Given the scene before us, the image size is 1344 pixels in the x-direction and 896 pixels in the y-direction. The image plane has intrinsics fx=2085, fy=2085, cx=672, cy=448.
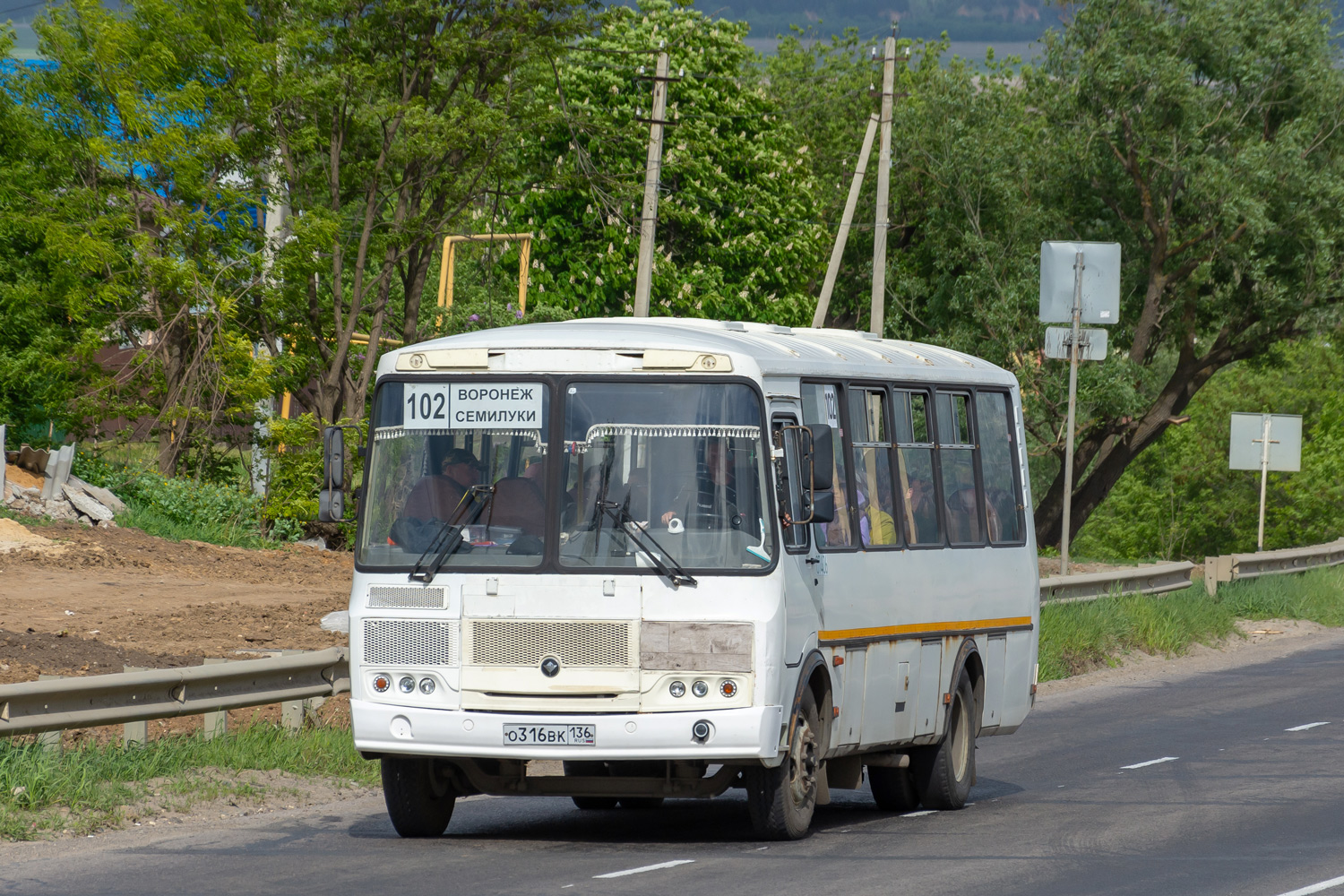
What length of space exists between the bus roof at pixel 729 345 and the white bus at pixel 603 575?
2 centimetres

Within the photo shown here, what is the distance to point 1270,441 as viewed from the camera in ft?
110

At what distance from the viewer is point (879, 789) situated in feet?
43.7

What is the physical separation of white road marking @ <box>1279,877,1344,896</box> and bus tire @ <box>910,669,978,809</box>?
3.64 meters

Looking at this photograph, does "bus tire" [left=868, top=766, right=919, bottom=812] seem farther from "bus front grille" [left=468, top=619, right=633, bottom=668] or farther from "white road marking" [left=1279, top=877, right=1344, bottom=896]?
"white road marking" [left=1279, top=877, right=1344, bottom=896]

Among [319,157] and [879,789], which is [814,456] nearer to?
[879,789]

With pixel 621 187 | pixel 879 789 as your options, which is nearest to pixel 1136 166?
pixel 621 187

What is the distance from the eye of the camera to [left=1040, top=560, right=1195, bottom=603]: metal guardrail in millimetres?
23109

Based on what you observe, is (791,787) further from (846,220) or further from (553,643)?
(846,220)

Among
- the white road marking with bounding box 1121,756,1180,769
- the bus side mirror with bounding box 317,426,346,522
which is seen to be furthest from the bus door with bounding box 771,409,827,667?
the white road marking with bounding box 1121,756,1180,769

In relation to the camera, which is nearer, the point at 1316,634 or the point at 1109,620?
the point at 1109,620

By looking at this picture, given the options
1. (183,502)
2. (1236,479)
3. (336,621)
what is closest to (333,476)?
(336,621)

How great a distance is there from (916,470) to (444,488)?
11.6 feet

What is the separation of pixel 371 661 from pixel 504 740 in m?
0.87

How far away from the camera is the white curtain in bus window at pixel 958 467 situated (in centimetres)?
1342
